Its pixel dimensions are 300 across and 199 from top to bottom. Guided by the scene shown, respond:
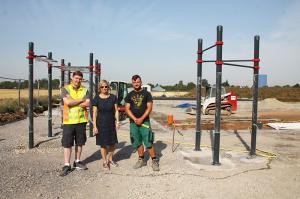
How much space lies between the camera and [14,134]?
11.3 meters

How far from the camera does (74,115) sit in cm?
648

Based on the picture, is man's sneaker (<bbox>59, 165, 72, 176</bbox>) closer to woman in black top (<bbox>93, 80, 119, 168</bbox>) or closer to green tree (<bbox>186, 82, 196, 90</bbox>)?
woman in black top (<bbox>93, 80, 119, 168</bbox>)

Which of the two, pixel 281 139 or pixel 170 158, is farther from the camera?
pixel 281 139

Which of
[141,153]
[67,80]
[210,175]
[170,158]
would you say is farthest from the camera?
[67,80]

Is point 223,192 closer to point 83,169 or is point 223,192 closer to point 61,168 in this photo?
point 83,169

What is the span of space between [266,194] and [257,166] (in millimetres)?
1903

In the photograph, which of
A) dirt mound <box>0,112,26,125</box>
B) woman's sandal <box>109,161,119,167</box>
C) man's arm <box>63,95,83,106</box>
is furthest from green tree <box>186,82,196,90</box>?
man's arm <box>63,95,83,106</box>

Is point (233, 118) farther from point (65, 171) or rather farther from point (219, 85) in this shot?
point (65, 171)

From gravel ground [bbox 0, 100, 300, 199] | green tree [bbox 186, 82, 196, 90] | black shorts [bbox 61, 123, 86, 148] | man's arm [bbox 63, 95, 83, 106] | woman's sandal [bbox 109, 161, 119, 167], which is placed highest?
green tree [bbox 186, 82, 196, 90]

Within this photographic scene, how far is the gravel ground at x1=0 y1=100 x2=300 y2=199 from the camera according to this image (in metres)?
5.33

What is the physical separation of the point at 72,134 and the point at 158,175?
69.4 inches

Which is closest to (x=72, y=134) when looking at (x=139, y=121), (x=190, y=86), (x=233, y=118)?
(x=139, y=121)

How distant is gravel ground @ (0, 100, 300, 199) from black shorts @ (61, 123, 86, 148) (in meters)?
0.54

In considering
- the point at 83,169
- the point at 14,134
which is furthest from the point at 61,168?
the point at 14,134
